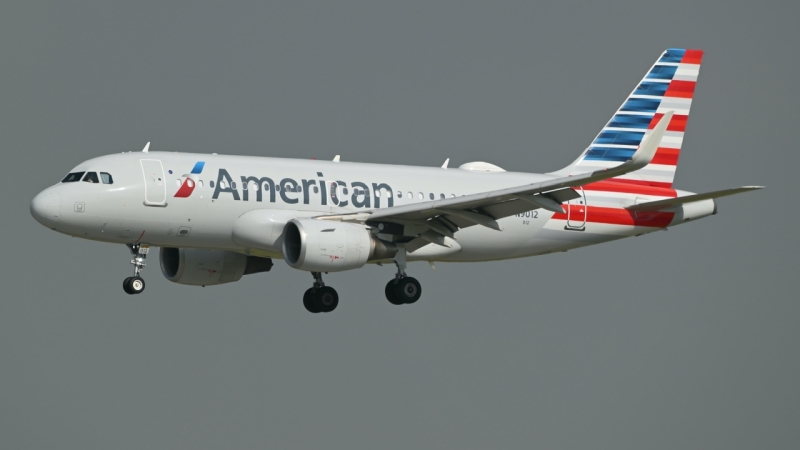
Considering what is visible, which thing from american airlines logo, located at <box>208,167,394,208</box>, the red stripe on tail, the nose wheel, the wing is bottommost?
the nose wheel

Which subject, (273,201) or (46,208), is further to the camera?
(273,201)

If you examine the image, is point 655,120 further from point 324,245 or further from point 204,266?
point 204,266

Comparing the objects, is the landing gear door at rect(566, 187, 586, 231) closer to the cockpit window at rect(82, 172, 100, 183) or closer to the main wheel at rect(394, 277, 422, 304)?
the main wheel at rect(394, 277, 422, 304)

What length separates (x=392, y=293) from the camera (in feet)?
128

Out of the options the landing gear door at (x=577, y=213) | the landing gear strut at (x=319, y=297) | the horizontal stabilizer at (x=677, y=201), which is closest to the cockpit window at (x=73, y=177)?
the landing gear strut at (x=319, y=297)

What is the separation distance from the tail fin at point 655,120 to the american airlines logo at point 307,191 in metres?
8.01

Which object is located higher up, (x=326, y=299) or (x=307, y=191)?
(x=307, y=191)

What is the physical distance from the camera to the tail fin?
144 ft

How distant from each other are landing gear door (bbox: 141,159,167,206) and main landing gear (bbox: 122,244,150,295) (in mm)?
1713

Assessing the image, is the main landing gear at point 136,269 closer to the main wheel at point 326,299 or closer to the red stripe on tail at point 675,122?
the main wheel at point 326,299

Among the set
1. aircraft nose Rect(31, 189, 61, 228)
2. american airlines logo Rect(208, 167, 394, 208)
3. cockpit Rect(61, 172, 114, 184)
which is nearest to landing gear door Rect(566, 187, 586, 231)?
american airlines logo Rect(208, 167, 394, 208)

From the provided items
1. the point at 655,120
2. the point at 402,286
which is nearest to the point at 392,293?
the point at 402,286

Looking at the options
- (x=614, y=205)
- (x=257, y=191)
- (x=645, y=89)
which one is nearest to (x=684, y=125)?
(x=645, y=89)

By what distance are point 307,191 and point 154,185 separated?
440cm
